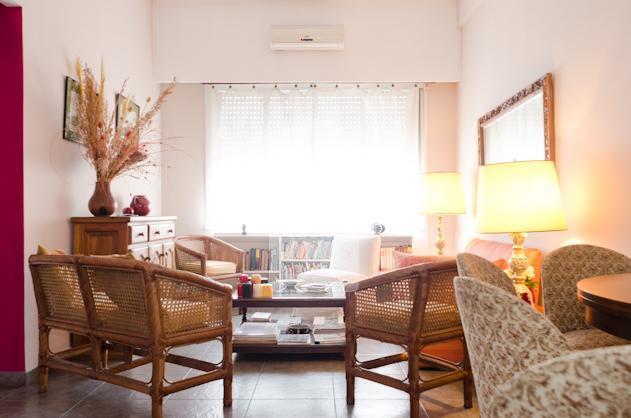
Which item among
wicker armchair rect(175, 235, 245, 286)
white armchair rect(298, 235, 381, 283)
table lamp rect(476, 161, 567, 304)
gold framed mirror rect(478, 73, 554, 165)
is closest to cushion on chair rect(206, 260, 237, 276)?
wicker armchair rect(175, 235, 245, 286)

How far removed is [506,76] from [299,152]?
269cm

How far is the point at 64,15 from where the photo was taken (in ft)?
12.1

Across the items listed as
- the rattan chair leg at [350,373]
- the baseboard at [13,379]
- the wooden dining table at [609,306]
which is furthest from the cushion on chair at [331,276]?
the wooden dining table at [609,306]

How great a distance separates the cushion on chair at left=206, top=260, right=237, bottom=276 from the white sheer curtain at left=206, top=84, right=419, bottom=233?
699 mm

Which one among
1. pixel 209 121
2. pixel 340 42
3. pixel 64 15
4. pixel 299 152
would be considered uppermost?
pixel 340 42

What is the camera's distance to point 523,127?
3771 millimetres

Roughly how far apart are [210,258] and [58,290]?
9.61ft

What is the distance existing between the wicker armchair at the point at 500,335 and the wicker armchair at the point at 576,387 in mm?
259

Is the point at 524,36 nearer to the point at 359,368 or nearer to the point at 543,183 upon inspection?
the point at 543,183

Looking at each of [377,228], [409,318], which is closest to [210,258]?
[377,228]

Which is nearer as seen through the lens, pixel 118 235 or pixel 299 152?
pixel 118 235

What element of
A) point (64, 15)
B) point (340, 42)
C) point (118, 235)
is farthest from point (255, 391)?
point (340, 42)

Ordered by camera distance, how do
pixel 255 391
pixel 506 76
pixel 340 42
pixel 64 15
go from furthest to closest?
pixel 340 42
pixel 506 76
pixel 64 15
pixel 255 391

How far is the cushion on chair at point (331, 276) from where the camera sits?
486 cm
